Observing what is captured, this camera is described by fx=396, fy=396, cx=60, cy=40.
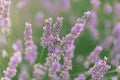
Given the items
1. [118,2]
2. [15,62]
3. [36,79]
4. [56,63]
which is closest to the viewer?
[15,62]

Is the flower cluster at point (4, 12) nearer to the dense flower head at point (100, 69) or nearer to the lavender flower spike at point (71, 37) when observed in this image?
the lavender flower spike at point (71, 37)

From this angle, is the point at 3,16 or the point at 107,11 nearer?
the point at 3,16

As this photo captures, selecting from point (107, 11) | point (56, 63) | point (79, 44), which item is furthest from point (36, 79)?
point (107, 11)

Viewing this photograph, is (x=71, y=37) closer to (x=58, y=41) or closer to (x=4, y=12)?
(x=58, y=41)

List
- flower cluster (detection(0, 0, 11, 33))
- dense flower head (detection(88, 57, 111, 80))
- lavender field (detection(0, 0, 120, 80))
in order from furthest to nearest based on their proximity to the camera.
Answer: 1. lavender field (detection(0, 0, 120, 80))
2. flower cluster (detection(0, 0, 11, 33))
3. dense flower head (detection(88, 57, 111, 80))

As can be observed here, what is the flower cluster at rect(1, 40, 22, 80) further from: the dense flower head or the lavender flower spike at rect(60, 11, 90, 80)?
the dense flower head

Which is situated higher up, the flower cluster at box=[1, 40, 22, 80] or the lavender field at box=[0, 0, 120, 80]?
the lavender field at box=[0, 0, 120, 80]

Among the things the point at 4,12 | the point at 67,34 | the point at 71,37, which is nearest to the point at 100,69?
the point at 71,37

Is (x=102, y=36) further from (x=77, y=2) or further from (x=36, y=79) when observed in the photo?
(x=36, y=79)

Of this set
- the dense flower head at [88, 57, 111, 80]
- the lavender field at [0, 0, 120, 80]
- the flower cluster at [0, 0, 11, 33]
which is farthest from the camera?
the lavender field at [0, 0, 120, 80]

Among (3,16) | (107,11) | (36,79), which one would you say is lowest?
(36,79)

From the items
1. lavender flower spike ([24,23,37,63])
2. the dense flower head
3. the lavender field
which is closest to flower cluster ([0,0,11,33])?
the lavender field
